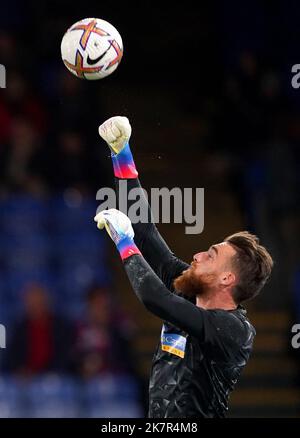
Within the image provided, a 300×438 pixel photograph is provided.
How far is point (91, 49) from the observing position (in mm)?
5328

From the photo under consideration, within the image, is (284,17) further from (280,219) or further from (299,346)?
(299,346)

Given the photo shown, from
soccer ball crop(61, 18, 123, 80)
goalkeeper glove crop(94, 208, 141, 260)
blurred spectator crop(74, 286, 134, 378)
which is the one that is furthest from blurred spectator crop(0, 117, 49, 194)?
goalkeeper glove crop(94, 208, 141, 260)

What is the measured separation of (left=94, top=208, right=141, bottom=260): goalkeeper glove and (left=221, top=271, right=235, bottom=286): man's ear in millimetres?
442

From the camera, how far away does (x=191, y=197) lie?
993 cm

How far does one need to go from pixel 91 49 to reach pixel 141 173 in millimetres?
4777

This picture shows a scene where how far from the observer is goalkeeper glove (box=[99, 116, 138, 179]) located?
4969 mm

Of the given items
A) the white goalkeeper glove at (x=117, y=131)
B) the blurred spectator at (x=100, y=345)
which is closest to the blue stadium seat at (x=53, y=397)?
the blurred spectator at (x=100, y=345)

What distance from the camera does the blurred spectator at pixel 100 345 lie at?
7.79 metres

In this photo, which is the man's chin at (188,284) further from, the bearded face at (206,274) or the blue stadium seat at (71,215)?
the blue stadium seat at (71,215)

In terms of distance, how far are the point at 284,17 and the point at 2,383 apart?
560 centimetres

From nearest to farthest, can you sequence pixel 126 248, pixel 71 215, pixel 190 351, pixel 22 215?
1. pixel 126 248
2. pixel 190 351
3. pixel 22 215
4. pixel 71 215

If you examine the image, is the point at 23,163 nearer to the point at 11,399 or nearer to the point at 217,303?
the point at 11,399

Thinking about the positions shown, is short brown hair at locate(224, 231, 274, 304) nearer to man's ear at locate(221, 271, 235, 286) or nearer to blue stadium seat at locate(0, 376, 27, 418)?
man's ear at locate(221, 271, 235, 286)

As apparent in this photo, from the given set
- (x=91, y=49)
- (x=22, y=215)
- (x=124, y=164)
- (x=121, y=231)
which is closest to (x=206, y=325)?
(x=121, y=231)
